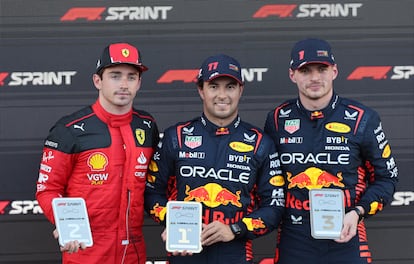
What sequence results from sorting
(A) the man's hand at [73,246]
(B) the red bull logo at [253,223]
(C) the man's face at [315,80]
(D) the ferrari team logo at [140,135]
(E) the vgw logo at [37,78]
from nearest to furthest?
(A) the man's hand at [73,246] < (B) the red bull logo at [253,223] < (C) the man's face at [315,80] < (D) the ferrari team logo at [140,135] < (E) the vgw logo at [37,78]

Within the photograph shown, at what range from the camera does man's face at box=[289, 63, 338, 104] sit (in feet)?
9.14

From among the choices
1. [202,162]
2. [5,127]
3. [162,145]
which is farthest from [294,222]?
[5,127]

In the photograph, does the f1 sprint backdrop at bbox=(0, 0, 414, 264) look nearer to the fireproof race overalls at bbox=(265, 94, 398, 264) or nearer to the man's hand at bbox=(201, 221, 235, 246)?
the fireproof race overalls at bbox=(265, 94, 398, 264)

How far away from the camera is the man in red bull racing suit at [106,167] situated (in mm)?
2768

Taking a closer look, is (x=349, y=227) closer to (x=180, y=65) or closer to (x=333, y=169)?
(x=333, y=169)

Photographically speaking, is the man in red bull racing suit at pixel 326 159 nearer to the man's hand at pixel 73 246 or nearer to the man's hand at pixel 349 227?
the man's hand at pixel 349 227

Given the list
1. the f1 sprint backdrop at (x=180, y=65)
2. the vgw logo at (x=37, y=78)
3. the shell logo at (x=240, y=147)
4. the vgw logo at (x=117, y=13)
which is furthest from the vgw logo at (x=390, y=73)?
the vgw logo at (x=37, y=78)

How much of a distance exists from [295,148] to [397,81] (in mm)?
1128

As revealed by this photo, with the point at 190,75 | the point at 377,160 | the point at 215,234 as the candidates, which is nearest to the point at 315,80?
the point at 377,160

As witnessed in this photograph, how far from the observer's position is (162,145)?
2871mm

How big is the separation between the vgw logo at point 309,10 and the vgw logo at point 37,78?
3.85ft

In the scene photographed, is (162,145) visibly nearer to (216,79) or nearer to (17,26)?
(216,79)

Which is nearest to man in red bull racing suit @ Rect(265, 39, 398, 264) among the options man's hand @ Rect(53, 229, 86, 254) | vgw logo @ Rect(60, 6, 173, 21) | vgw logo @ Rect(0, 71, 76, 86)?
man's hand @ Rect(53, 229, 86, 254)

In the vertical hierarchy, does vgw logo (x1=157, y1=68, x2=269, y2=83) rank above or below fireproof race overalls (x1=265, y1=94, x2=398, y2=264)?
above
